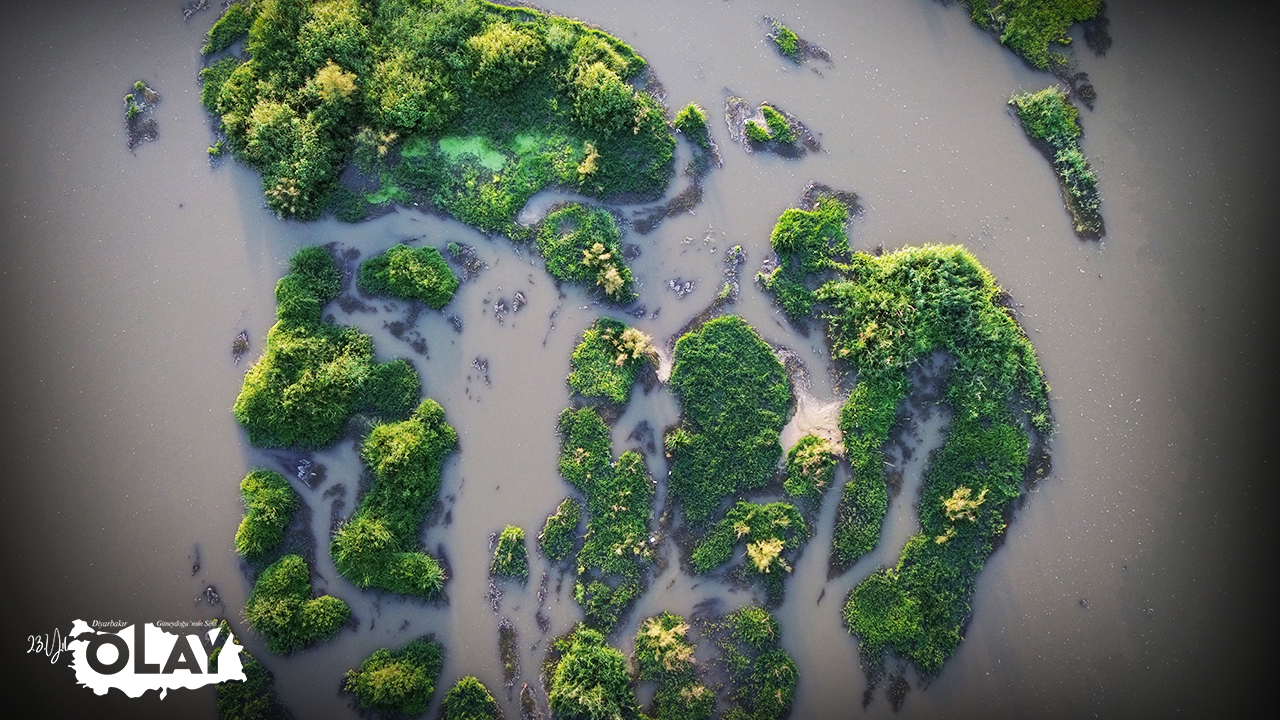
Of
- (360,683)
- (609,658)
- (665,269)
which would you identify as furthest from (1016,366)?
(360,683)

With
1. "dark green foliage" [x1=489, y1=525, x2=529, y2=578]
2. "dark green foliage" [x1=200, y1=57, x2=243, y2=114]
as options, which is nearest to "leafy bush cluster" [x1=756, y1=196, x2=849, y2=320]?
"dark green foliage" [x1=489, y1=525, x2=529, y2=578]

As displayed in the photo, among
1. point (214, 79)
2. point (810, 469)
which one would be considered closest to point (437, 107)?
point (214, 79)

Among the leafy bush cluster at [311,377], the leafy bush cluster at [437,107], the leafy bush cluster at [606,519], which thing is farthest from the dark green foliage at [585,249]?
the leafy bush cluster at [311,377]

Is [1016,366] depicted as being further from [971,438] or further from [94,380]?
[94,380]

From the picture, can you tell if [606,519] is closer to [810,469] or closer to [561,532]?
[561,532]

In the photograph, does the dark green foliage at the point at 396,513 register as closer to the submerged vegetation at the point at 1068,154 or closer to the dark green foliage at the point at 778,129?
the dark green foliage at the point at 778,129
